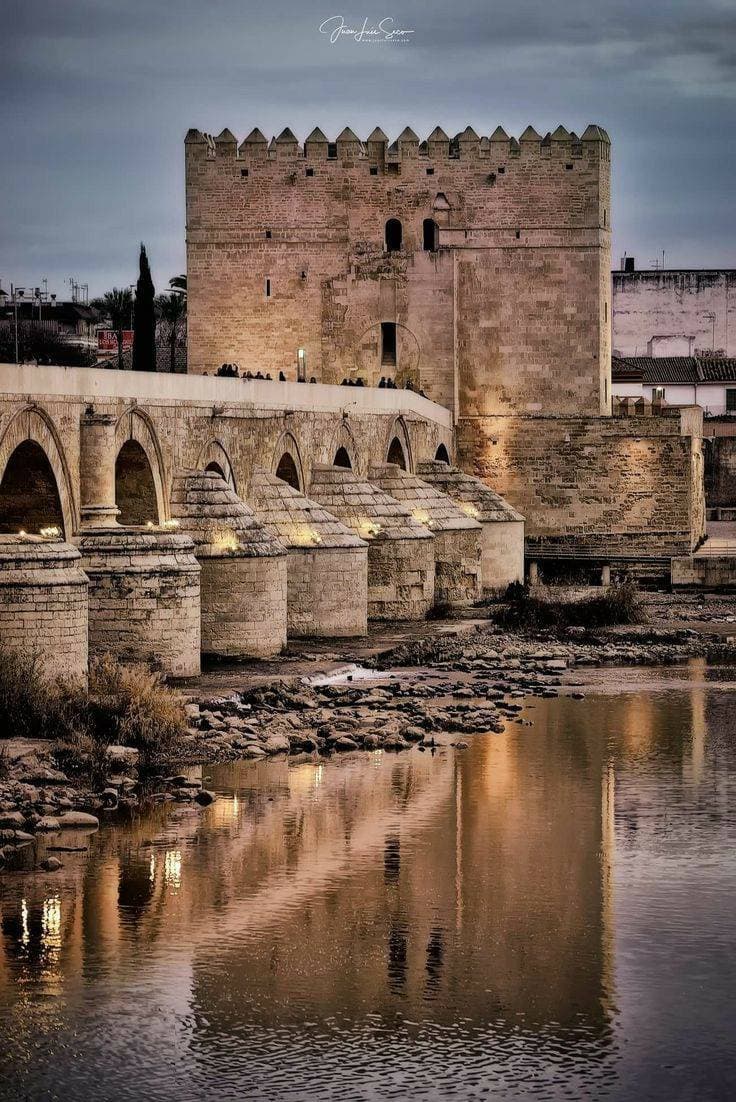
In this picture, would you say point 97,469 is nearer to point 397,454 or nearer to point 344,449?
point 344,449

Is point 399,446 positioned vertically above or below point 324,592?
above

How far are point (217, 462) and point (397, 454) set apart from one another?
35.0ft

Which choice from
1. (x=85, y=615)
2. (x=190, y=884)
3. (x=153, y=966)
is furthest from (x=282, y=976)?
(x=85, y=615)

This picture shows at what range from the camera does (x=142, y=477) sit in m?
24.5

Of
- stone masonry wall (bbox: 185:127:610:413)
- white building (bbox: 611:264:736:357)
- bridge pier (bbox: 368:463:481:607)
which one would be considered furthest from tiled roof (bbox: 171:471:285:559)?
white building (bbox: 611:264:736:357)

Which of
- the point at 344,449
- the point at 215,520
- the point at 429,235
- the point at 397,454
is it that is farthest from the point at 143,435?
the point at 429,235

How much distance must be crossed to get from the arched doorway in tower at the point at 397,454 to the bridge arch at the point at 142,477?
1155 centimetres

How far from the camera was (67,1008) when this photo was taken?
11422mm

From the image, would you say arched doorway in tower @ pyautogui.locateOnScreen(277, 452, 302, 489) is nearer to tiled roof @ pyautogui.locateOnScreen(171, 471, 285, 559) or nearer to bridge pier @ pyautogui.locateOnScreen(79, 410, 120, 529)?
tiled roof @ pyautogui.locateOnScreen(171, 471, 285, 559)

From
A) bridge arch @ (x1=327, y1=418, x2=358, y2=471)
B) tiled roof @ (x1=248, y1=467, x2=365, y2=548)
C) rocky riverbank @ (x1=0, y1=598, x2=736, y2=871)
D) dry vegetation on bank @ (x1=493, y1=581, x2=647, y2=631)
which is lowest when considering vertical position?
rocky riverbank @ (x1=0, y1=598, x2=736, y2=871)

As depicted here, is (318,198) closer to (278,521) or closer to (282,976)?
(278,521)

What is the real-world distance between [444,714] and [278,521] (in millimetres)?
7021

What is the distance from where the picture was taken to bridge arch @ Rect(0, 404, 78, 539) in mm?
21125

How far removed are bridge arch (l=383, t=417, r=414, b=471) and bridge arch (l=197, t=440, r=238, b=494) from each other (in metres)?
8.22
